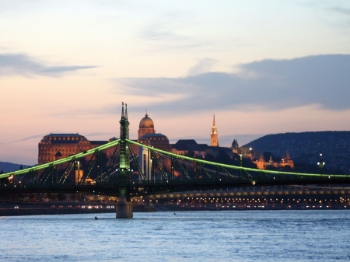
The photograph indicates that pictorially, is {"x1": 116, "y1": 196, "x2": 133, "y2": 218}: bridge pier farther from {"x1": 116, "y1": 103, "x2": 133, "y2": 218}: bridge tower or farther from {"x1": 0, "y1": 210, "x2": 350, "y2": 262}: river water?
{"x1": 0, "y1": 210, "x2": 350, "y2": 262}: river water

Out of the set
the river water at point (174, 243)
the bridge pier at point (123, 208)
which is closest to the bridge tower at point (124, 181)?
the bridge pier at point (123, 208)

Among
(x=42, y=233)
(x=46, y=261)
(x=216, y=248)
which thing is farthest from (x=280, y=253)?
(x=42, y=233)

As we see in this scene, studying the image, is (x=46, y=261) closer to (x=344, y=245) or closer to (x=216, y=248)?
(x=216, y=248)

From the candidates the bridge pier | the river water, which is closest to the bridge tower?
the bridge pier

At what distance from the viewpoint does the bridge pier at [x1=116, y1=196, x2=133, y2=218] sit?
12888cm

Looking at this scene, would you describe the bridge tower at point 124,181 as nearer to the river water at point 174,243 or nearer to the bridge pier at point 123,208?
the bridge pier at point 123,208

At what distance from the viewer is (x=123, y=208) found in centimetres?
13000

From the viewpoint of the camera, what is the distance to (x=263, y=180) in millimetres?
122375

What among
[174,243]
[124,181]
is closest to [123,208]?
[124,181]

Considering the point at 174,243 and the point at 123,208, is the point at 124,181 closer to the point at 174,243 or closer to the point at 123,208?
the point at 123,208

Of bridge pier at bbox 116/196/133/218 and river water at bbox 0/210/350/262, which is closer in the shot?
river water at bbox 0/210/350/262

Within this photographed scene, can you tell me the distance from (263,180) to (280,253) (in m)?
50.3

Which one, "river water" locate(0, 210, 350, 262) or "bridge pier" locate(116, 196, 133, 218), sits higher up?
"bridge pier" locate(116, 196, 133, 218)

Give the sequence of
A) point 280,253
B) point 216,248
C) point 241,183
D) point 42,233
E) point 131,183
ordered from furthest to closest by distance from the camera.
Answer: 1. point 131,183
2. point 241,183
3. point 42,233
4. point 216,248
5. point 280,253
